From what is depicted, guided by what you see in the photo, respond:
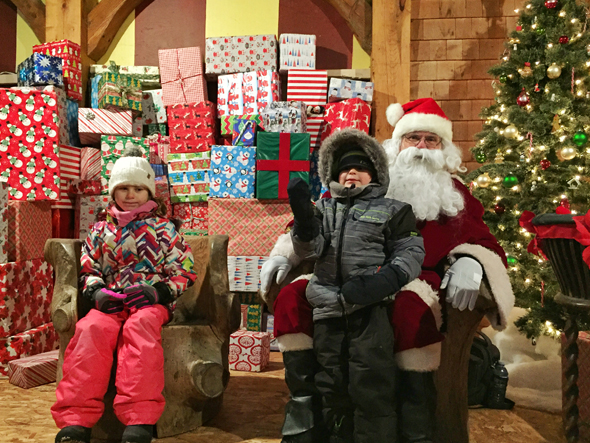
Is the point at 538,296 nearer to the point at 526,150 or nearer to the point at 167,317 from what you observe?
the point at 526,150

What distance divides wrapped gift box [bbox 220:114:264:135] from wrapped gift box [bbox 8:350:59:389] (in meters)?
2.11

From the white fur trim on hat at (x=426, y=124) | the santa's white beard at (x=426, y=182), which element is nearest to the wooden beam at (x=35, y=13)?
the white fur trim on hat at (x=426, y=124)

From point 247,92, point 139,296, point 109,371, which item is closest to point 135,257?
point 139,296

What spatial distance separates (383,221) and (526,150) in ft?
6.96

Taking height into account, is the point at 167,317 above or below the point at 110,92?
below

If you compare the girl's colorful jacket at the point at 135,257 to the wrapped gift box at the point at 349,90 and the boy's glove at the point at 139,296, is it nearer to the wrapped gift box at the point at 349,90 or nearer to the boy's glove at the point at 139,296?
the boy's glove at the point at 139,296

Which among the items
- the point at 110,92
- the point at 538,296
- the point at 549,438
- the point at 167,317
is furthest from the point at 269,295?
the point at 110,92

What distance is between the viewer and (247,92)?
13.7ft

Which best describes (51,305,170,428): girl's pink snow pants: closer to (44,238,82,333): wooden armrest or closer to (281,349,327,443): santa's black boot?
(44,238,82,333): wooden armrest

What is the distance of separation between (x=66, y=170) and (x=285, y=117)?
1766 millimetres

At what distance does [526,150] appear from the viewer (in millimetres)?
3447

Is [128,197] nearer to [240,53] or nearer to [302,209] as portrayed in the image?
[302,209]

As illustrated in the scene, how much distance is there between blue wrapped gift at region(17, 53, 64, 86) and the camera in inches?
149

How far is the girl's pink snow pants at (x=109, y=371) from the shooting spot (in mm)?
1859
